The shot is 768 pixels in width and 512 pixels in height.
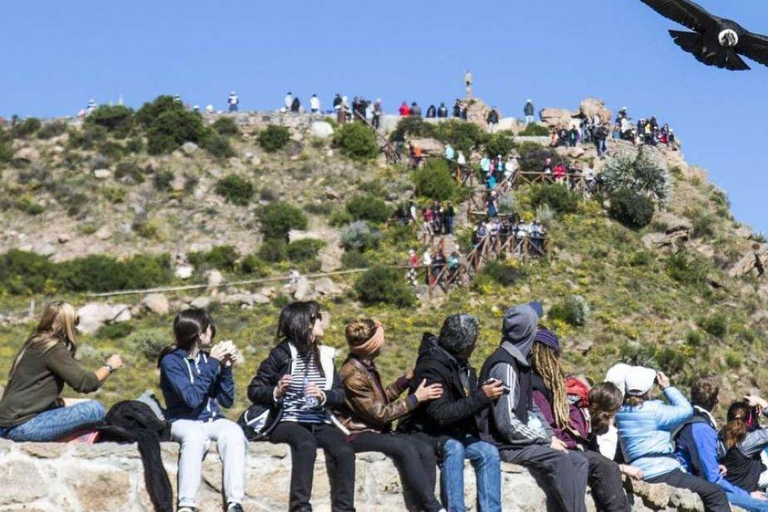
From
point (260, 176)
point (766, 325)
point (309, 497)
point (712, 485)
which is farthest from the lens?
point (260, 176)

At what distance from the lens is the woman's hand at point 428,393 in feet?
29.5

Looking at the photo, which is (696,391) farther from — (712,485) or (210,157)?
(210,157)

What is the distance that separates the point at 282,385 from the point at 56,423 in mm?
1515

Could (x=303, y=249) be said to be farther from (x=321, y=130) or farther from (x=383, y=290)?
(x=321, y=130)

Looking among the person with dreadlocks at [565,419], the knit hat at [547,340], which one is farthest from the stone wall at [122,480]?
the knit hat at [547,340]

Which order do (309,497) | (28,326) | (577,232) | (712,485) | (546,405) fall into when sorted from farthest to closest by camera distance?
(577,232) < (28,326) < (712,485) < (546,405) < (309,497)

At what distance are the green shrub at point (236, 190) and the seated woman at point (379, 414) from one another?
1678 inches

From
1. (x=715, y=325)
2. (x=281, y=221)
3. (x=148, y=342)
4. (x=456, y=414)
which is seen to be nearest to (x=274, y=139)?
(x=281, y=221)

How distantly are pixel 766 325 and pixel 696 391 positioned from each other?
36612 mm

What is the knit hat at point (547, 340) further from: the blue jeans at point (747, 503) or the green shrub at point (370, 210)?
the green shrub at point (370, 210)

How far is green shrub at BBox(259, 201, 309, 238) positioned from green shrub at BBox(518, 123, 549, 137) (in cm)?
1383

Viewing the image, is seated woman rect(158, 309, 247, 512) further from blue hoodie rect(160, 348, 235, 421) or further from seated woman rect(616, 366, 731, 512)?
seated woman rect(616, 366, 731, 512)

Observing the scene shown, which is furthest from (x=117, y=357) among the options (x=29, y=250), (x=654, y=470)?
(x=29, y=250)

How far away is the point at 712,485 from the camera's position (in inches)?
409
